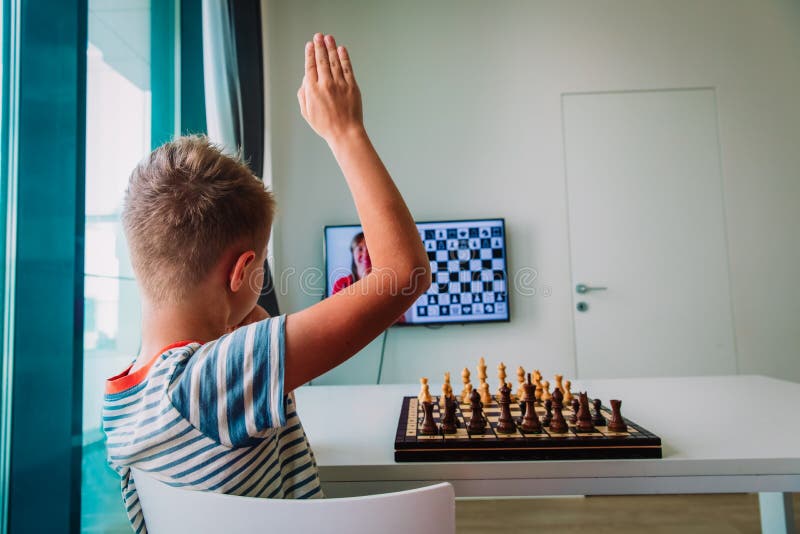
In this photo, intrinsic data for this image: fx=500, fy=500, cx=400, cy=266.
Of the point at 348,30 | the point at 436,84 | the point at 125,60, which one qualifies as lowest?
the point at 125,60

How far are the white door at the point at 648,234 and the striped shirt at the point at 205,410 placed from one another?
2964mm

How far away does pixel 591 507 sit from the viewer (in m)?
2.43

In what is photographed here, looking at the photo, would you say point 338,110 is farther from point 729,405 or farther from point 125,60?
point 125,60

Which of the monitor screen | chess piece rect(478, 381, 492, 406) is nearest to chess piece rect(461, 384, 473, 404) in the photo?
chess piece rect(478, 381, 492, 406)

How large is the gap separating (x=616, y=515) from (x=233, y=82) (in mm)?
2740

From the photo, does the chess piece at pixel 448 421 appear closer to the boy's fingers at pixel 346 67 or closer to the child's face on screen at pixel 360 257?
the boy's fingers at pixel 346 67

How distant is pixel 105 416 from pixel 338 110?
18.5 inches

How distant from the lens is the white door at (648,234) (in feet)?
10.5

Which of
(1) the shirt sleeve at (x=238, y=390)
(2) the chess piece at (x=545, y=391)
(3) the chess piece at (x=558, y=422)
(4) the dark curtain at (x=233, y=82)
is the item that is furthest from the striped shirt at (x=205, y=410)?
(4) the dark curtain at (x=233, y=82)

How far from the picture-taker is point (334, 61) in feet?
2.15

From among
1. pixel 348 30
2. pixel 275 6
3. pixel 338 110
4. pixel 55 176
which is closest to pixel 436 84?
pixel 348 30

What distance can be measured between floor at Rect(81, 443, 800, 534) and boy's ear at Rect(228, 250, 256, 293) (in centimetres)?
194

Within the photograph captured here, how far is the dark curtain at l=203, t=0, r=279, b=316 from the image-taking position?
235 cm

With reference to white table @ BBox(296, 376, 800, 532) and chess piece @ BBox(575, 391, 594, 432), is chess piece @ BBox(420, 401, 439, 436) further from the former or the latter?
chess piece @ BBox(575, 391, 594, 432)
